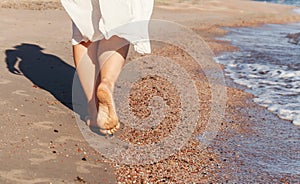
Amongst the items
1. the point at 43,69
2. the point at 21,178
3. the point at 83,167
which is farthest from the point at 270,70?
the point at 21,178

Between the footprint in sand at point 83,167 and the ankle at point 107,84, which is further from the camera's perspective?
the ankle at point 107,84

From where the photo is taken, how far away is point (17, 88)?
5.21 metres

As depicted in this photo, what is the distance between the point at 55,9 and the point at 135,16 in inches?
521

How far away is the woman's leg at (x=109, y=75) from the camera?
12.4 feet

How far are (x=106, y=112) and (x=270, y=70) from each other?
18.3ft

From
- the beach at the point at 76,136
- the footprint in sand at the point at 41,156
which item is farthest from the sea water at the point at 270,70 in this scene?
the footprint in sand at the point at 41,156

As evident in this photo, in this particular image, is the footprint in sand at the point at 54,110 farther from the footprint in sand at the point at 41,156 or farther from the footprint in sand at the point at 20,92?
the footprint in sand at the point at 41,156

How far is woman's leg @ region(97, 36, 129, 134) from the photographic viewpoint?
3785 millimetres

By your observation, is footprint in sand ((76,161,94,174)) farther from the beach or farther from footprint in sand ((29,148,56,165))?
footprint in sand ((29,148,56,165))

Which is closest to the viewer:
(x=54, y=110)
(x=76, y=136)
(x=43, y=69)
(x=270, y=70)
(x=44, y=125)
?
(x=76, y=136)

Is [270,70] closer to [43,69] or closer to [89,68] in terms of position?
[43,69]

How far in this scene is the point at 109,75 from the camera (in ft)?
13.2

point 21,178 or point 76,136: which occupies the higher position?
point 21,178

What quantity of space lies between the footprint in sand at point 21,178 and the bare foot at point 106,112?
→ 0.75 meters
